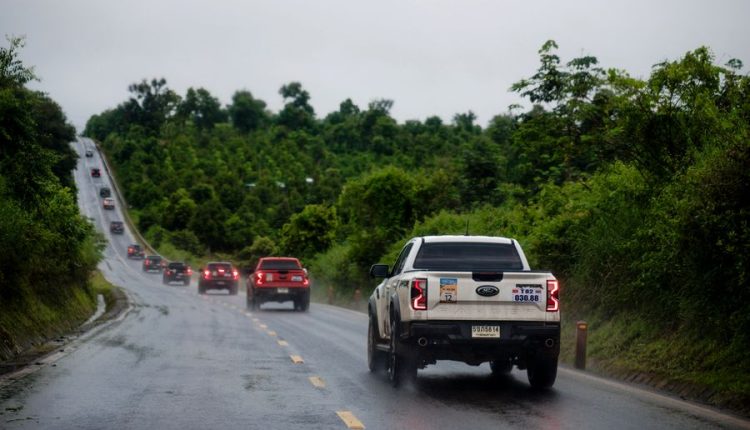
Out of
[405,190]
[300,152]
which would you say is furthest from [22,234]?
[300,152]

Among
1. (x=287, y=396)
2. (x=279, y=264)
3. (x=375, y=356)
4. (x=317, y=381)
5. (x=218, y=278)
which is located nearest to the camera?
(x=287, y=396)

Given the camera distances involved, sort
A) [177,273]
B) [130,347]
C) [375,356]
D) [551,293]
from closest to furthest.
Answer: [551,293] → [375,356] → [130,347] → [177,273]

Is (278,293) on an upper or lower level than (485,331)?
upper

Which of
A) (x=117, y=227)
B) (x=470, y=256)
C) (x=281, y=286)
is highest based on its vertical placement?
(x=117, y=227)

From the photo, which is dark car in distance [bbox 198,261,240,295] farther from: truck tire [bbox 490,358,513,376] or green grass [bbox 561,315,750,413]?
truck tire [bbox 490,358,513,376]

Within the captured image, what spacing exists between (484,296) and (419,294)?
2.49ft

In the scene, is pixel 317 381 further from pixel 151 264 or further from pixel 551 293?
pixel 151 264

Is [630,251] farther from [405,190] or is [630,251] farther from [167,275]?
[167,275]

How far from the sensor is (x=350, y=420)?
993 centimetres

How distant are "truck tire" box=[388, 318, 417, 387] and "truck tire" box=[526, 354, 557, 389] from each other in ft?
4.80

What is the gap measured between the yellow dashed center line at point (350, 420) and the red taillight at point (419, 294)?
229cm

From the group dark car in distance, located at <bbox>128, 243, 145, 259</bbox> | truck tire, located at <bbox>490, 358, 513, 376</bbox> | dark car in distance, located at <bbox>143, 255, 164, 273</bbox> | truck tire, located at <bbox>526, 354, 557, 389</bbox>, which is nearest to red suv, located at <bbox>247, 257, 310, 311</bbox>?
truck tire, located at <bbox>490, 358, 513, 376</bbox>

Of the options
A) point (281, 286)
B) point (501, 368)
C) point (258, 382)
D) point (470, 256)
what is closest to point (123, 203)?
point (281, 286)

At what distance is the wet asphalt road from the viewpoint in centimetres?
990
